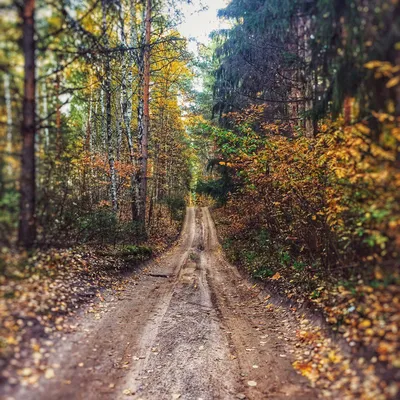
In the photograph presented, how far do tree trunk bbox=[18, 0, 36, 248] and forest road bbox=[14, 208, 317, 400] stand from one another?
6.32 feet

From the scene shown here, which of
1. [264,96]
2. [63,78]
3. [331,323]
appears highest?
[264,96]

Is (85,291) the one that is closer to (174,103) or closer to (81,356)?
(81,356)

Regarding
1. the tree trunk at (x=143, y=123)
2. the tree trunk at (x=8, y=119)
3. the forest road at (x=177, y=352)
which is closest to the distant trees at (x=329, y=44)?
the forest road at (x=177, y=352)

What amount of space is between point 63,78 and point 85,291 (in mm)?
4630

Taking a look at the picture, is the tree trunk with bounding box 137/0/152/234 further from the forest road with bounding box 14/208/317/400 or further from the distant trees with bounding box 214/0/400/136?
the forest road with bounding box 14/208/317/400

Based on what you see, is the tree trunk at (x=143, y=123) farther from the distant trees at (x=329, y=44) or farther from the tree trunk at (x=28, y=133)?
the tree trunk at (x=28, y=133)

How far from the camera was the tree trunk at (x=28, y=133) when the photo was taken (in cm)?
427

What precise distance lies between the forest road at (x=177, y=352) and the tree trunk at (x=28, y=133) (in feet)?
6.32

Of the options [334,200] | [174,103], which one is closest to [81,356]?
[334,200]

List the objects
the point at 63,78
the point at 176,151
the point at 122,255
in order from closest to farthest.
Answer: the point at 63,78 → the point at 122,255 → the point at 176,151

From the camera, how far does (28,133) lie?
439cm

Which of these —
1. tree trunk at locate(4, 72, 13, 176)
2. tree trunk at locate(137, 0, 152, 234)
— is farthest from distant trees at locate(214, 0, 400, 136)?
tree trunk at locate(137, 0, 152, 234)

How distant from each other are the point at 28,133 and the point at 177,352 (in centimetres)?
471

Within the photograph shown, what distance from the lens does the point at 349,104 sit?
194 inches
